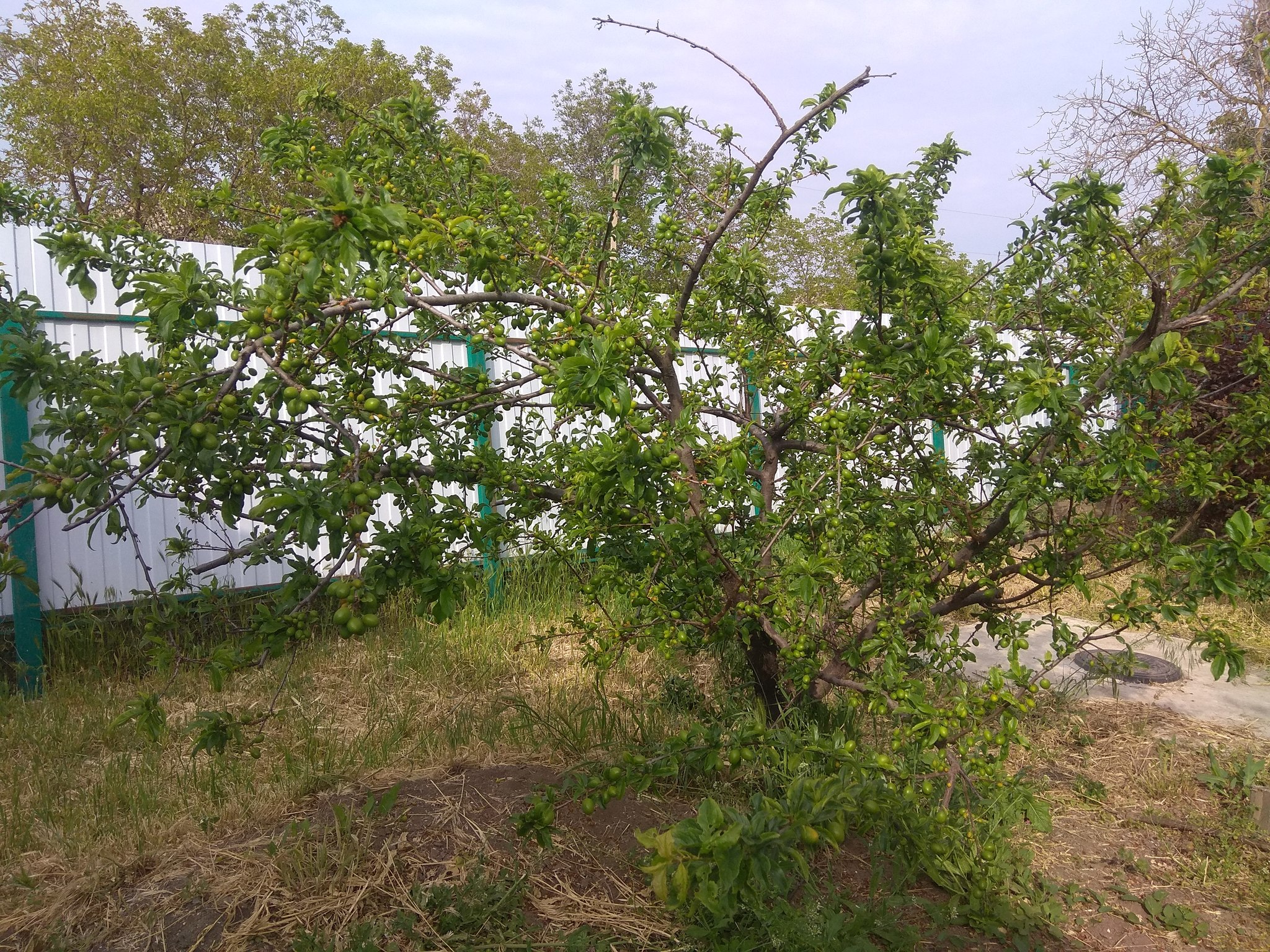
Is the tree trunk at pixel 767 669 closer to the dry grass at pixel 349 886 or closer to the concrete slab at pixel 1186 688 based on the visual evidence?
the dry grass at pixel 349 886

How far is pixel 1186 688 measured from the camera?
4.61 meters

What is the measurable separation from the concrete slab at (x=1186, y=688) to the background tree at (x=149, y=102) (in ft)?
54.6

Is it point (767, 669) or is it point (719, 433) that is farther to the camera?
point (767, 669)

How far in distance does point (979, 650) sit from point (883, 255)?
392 cm

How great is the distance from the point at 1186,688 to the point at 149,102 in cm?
2011

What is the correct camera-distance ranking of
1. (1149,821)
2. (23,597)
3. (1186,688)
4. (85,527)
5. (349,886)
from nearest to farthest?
1. (349,886)
2. (1149,821)
3. (1186,688)
4. (23,597)
5. (85,527)

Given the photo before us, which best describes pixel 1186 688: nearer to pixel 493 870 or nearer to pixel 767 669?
pixel 767 669

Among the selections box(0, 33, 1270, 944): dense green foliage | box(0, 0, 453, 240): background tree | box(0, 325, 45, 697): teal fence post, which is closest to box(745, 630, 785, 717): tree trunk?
box(0, 33, 1270, 944): dense green foliage

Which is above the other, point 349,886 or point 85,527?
point 85,527

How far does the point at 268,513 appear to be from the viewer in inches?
69.4

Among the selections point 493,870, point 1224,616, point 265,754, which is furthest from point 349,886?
point 1224,616

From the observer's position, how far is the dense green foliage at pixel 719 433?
1.73 meters

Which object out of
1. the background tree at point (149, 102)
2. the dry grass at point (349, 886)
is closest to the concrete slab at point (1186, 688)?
the dry grass at point (349, 886)

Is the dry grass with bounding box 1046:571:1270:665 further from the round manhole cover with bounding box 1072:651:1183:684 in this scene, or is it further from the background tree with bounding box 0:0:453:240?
the background tree with bounding box 0:0:453:240
